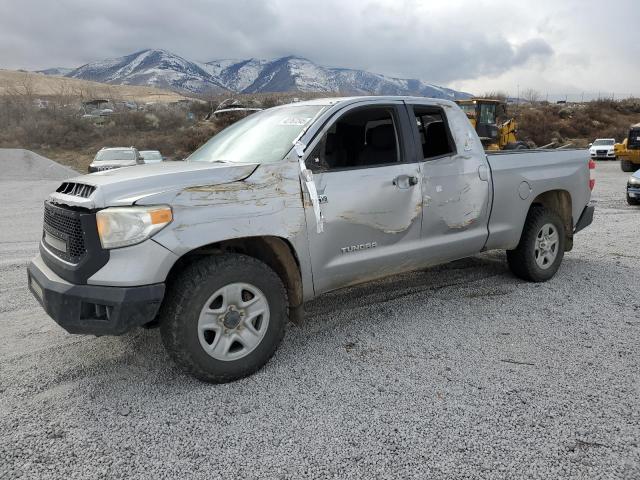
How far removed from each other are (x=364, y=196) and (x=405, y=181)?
0.44m

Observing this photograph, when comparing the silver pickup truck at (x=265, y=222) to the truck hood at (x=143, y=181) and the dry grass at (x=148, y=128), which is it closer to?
the truck hood at (x=143, y=181)

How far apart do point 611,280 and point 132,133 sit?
3726 centimetres

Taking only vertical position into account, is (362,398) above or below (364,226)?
below

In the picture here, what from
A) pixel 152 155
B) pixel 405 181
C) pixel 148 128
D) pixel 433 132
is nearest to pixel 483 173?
pixel 433 132

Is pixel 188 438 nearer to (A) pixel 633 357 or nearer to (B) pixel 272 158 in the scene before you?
(B) pixel 272 158

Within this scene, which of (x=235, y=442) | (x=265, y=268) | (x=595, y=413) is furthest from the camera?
(x=265, y=268)

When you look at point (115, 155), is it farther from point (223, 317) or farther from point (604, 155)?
point (604, 155)

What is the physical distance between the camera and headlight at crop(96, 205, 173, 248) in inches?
108

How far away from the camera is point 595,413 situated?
Answer: 9.04 ft

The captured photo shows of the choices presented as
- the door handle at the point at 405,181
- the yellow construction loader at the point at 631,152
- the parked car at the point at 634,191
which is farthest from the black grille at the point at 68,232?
the yellow construction loader at the point at 631,152

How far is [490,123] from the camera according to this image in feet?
77.4

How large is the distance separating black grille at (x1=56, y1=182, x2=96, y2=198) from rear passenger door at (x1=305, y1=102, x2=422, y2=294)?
1.37 metres

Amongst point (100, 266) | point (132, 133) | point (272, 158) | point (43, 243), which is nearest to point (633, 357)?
point (272, 158)

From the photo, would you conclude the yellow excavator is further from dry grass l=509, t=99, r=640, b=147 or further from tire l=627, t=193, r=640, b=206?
dry grass l=509, t=99, r=640, b=147
